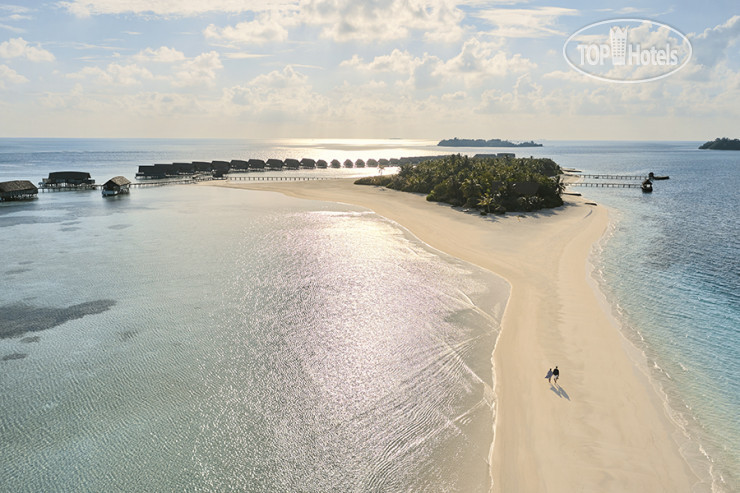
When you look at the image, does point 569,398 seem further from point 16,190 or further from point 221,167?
point 221,167

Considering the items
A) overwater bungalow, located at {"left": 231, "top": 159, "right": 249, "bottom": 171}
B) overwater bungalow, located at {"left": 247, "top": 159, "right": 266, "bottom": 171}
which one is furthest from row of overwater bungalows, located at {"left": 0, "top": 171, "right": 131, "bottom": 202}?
overwater bungalow, located at {"left": 247, "top": 159, "right": 266, "bottom": 171}

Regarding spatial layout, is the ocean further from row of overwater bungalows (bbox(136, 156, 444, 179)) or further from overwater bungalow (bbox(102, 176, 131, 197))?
row of overwater bungalows (bbox(136, 156, 444, 179))

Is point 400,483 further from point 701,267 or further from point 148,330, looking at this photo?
point 701,267

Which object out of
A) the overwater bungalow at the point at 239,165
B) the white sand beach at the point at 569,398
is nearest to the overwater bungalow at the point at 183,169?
the overwater bungalow at the point at 239,165

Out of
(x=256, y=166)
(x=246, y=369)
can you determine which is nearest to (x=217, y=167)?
(x=256, y=166)

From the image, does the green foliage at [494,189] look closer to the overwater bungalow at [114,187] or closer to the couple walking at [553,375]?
the couple walking at [553,375]
